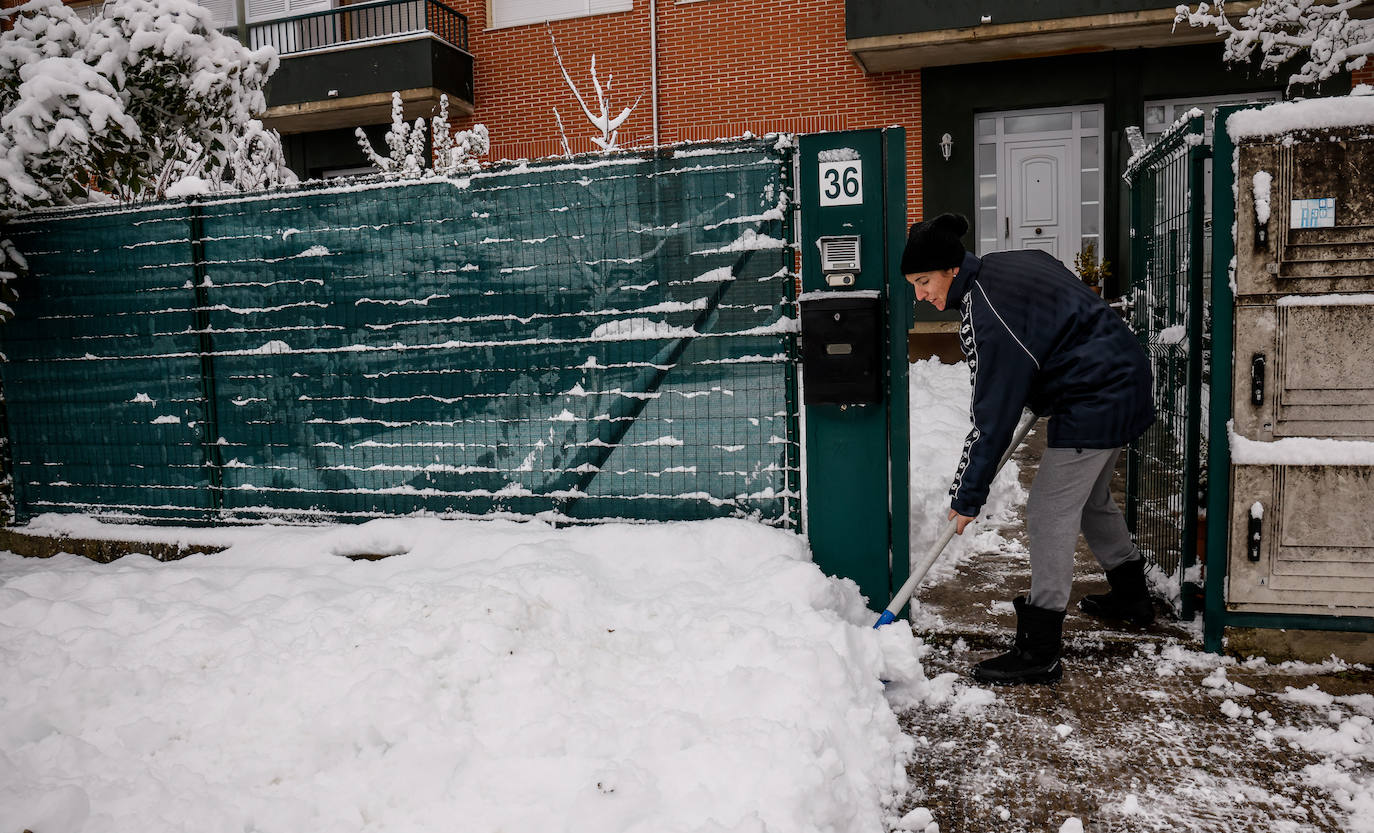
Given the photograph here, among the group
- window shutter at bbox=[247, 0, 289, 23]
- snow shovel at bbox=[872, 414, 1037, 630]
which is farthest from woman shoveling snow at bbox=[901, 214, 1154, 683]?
window shutter at bbox=[247, 0, 289, 23]

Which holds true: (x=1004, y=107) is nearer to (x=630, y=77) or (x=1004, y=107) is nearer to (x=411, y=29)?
(x=630, y=77)

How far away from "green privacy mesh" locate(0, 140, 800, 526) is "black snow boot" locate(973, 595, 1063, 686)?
3.59 ft

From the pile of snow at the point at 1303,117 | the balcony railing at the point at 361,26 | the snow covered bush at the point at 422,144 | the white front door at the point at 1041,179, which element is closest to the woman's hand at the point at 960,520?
the pile of snow at the point at 1303,117

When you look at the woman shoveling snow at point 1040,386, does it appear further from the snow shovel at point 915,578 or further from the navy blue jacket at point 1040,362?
the snow shovel at point 915,578

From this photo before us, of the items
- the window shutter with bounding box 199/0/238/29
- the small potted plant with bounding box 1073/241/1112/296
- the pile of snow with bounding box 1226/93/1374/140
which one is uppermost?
the window shutter with bounding box 199/0/238/29

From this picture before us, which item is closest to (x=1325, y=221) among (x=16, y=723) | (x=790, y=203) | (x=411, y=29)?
(x=790, y=203)

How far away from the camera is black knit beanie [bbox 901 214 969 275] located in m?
3.52

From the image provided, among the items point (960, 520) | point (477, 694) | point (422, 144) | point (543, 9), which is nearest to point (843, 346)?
point (960, 520)

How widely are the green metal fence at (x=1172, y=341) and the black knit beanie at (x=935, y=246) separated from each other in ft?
3.25

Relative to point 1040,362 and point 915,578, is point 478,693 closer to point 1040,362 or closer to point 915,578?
point 915,578

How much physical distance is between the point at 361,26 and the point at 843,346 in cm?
1505

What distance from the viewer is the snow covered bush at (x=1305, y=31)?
1023cm

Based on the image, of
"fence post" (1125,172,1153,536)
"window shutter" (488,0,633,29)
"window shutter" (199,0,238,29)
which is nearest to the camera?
"fence post" (1125,172,1153,536)

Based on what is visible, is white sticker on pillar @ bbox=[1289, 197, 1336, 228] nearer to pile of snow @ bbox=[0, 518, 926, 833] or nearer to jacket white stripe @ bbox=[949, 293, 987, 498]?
jacket white stripe @ bbox=[949, 293, 987, 498]
